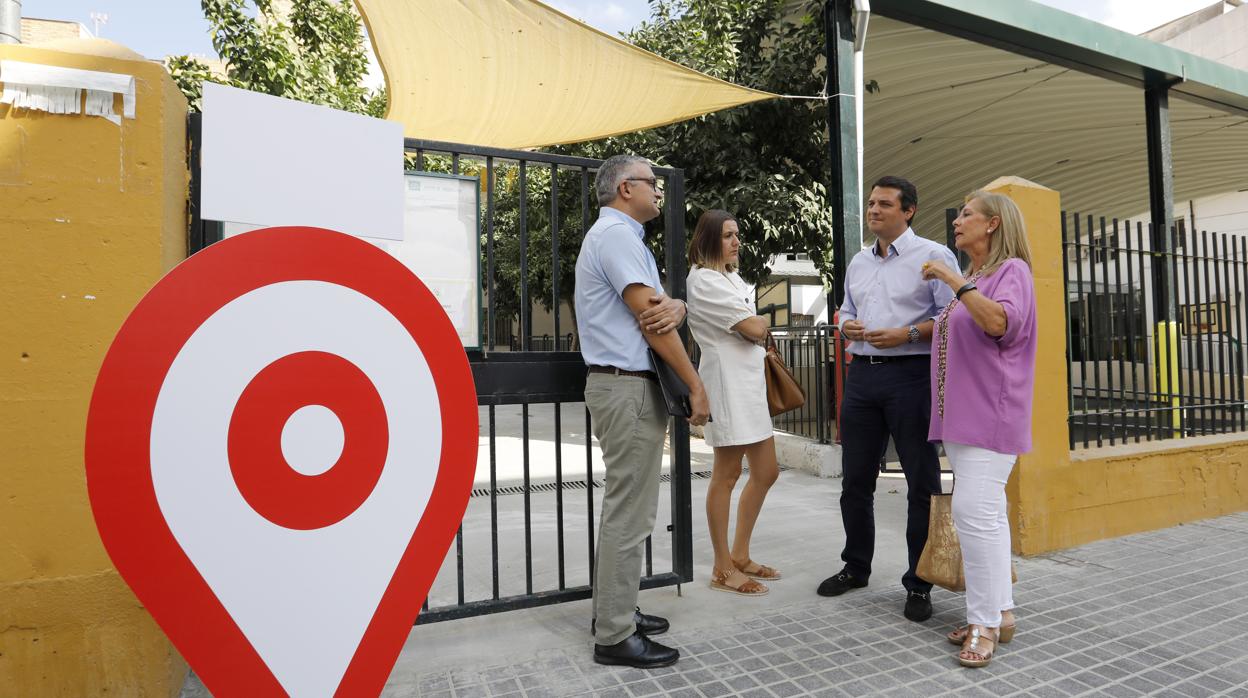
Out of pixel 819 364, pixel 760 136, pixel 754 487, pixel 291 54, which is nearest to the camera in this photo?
pixel 754 487

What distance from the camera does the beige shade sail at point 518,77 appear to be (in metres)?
5.61

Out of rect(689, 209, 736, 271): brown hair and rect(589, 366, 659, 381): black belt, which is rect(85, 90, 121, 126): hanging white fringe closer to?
rect(589, 366, 659, 381): black belt

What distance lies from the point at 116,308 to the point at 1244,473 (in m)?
6.92

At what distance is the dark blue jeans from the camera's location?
10.7ft

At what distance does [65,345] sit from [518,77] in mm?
4668

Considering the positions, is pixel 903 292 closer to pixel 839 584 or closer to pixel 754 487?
pixel 754 487

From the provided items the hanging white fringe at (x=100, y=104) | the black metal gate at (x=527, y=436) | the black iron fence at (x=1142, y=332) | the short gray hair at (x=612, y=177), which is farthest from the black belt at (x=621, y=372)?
the black iron fence at (x=1142, y=332)

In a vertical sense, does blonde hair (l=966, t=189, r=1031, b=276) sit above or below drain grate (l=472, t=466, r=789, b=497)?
above

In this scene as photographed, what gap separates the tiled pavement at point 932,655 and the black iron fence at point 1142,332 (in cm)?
134

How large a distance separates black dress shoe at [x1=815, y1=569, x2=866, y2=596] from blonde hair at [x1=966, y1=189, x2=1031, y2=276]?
159 cm

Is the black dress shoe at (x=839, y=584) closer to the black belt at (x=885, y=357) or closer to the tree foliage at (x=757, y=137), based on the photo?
the black belt at (x=885, y=357)

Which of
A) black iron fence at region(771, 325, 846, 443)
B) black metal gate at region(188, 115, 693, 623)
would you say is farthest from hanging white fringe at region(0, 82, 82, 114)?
black iron fence at region(771, 325, 846, 443)

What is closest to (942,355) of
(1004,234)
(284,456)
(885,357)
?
(885,357)

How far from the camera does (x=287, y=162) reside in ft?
5.69
